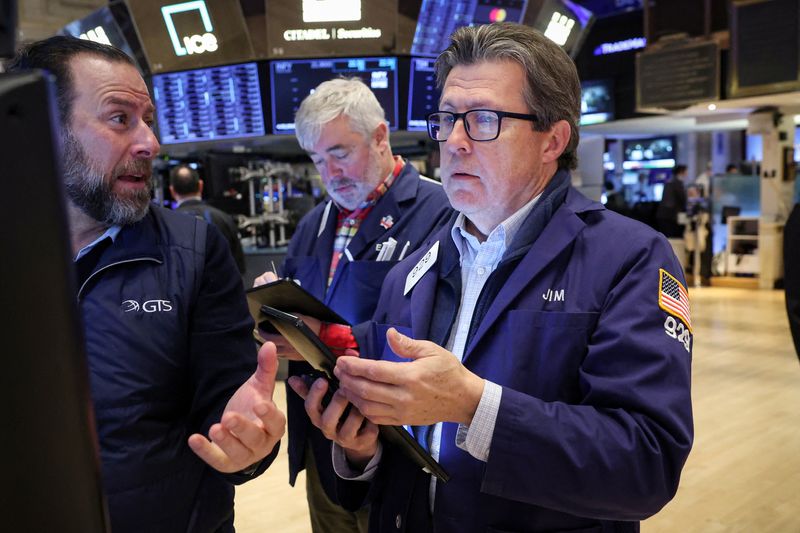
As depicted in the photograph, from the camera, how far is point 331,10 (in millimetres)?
4207

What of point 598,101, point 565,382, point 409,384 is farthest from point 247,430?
point 598,101

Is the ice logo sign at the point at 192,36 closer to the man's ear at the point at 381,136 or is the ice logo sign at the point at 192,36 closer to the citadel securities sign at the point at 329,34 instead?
the citadel securities sign at the point at 329,34

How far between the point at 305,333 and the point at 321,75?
361cm

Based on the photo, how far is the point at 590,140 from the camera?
13188 mm

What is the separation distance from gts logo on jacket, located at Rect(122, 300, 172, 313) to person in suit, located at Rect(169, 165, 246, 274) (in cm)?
371

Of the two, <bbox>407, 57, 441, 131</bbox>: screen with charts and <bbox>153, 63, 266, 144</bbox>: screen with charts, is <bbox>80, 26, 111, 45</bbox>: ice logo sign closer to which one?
<bbox>153, 63, 266, 144</bbox>: screen with charts

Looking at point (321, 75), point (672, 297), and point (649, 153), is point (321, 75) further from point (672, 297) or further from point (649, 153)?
point (649, 153)

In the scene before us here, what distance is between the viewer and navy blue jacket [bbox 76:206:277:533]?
4.55ft

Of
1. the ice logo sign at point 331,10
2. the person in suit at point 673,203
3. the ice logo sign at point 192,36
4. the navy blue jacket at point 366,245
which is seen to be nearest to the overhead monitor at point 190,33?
the ice logo sign at point 192,36

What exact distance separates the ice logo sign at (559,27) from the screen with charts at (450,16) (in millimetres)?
293

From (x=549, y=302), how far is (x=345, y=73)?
3457 millimetres

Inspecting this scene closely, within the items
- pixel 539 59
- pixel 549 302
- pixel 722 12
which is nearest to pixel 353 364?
pixel 549 302

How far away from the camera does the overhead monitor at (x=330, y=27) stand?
4.22 metres

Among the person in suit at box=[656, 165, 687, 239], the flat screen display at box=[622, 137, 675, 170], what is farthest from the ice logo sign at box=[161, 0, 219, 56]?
the flat screen display at box=[622, 137, 675, 170]
